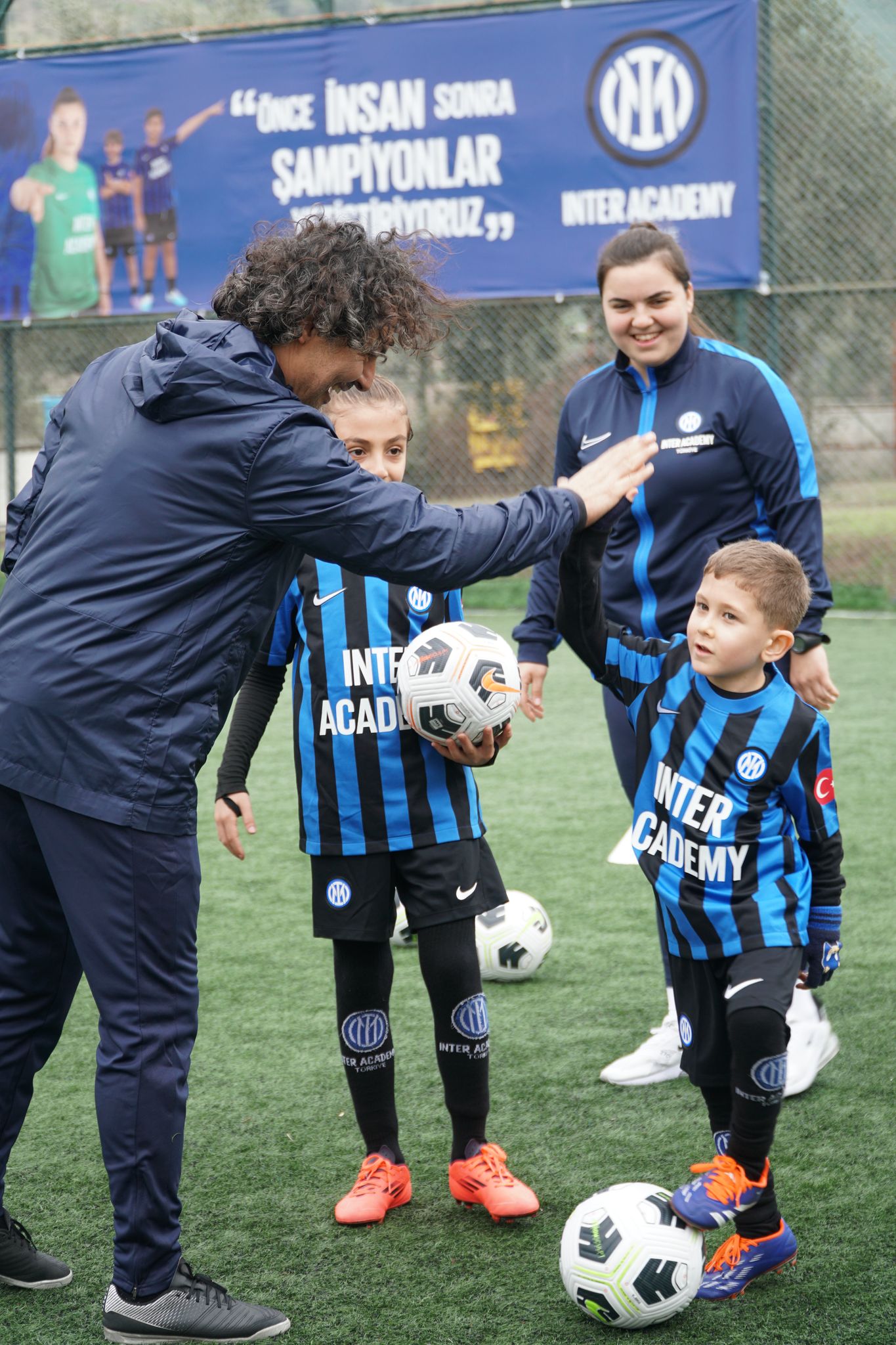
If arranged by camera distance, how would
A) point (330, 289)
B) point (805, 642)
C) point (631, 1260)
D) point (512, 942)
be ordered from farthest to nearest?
point (512, 942), point (805, 642), point (631, 1260), point (330, 289)

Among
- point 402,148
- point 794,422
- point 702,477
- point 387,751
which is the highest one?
point 402,148

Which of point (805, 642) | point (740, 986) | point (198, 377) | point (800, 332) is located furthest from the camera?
point (800, 332)

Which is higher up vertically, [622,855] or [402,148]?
[402,148]

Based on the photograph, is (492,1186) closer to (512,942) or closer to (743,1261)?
(743,1261)

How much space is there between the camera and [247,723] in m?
3.09

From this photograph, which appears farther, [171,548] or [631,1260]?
[631,1260]

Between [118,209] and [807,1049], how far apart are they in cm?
951

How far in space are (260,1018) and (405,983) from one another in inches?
18.6

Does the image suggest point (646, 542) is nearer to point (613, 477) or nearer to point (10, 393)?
point (613, 477)

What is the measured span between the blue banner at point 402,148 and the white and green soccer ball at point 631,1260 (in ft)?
26.5

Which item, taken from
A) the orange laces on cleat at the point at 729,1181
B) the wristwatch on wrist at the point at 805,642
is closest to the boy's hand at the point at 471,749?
the wristwatch on wrist at the point at 805,642

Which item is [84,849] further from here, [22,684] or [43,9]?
[43,9]

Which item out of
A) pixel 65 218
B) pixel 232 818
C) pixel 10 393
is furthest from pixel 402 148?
pixel 232 818

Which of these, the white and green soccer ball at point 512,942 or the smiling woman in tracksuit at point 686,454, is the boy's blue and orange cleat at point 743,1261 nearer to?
the smiling woman in tracksuit at point 686,454
